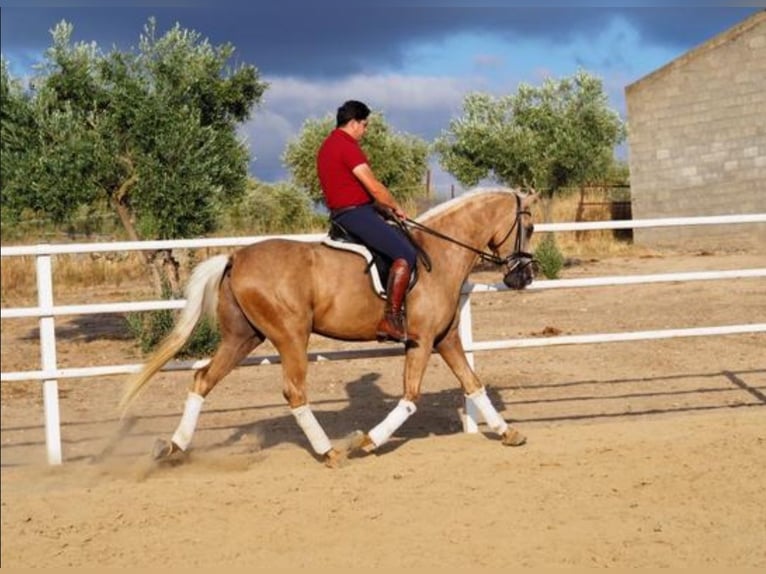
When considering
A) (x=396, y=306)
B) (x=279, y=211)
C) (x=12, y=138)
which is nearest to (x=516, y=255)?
(x=396, y=306)

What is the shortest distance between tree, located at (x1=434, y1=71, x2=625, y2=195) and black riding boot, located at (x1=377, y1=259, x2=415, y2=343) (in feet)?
69.1

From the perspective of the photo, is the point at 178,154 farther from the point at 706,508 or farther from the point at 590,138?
the point at 590,138

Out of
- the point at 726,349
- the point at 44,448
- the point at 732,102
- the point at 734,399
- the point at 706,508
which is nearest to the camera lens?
the point at 706,508

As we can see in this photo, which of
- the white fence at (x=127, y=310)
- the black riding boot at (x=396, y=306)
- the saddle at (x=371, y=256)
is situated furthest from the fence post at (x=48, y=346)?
the black riding boot at (x=396, y=306)

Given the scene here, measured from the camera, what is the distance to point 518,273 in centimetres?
665

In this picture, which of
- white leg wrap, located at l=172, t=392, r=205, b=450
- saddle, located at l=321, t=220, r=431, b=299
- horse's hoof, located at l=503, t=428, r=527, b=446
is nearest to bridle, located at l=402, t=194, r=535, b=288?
saddle, located at l=321, t=220, r=431, b=299

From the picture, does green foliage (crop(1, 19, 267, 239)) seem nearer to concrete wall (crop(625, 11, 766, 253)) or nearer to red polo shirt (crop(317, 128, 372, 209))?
red polo shirt (crop(317, 128, 372, 209))

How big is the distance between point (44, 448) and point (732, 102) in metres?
24.4

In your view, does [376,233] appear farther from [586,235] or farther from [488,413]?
[586,235]

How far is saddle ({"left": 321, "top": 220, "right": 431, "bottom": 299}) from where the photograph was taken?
610cm

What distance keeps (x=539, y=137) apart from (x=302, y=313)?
874 inches

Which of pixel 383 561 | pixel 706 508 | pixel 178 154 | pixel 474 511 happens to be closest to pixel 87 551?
pixel 383 561

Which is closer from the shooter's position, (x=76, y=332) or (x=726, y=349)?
(x=726, y=349)

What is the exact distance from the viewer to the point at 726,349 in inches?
432
